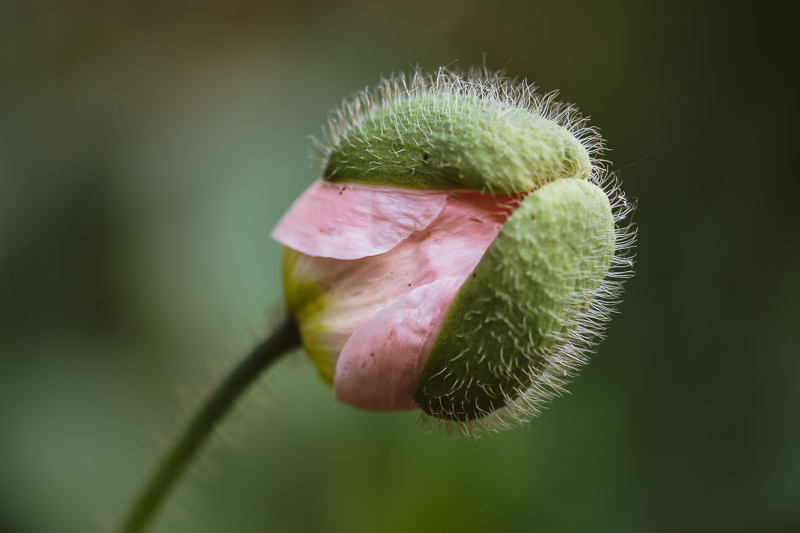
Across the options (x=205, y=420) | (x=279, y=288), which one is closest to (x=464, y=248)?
(x=205, y=420)

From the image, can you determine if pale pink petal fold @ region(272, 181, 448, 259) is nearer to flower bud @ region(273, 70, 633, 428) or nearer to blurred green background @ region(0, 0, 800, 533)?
flower bud @ region(273, 70, 633, 428)

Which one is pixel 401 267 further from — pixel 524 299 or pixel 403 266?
pixel 524 299

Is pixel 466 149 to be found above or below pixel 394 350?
above

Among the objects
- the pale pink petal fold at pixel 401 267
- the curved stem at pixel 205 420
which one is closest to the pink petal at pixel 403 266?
the pale pink petal fold at pixel 401 267

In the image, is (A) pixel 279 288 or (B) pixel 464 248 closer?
(B) pixel 464 248

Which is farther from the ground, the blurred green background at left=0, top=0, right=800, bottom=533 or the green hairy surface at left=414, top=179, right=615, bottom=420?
the green hairy surface at left=414, top=179, right=615, bottom=420

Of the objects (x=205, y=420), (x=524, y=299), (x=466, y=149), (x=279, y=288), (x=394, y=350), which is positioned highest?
(x=466, y=149)

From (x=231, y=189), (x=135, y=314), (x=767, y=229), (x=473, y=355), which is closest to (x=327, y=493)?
(x=135, y=314)

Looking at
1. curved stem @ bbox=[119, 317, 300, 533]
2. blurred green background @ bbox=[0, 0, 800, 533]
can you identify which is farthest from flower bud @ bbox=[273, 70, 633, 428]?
blurred green background @ bbox=[0, 0, 800, 533]
